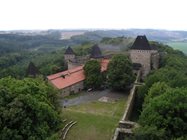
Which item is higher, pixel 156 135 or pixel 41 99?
pixel 41 99

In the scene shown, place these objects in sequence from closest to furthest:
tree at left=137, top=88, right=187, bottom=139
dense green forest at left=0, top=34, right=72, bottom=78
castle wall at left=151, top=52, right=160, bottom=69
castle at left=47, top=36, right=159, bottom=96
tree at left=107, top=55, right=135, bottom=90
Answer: tree at left=137, top=88, right=187, bottom=139 → tree at left=107, top=55, right=135, bottom=90 → castle at left=47, top=36, right=159, bottom=96 → castle wall at left=151, top=52, right=160, bottom=69 → dense green forest at left=0, top=34, right=72, bottom=78

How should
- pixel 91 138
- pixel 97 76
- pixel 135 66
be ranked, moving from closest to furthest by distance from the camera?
pixel 91 138 → pixel 97 76 → pixel 135 66

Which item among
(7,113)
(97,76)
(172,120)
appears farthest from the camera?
(97,76)

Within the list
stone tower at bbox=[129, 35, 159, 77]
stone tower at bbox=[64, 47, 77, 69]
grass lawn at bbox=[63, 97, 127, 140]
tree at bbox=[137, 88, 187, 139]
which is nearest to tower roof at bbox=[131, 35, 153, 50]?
stone tower at bbox=[129, 35, 159, 77]

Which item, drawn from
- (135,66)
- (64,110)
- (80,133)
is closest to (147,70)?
(135,66)

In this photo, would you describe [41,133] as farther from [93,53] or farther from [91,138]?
[93,53]

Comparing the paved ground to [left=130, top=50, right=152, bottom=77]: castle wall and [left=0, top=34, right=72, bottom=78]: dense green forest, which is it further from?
[left=0, top=34, right=72, bottom=78]: dense green forest

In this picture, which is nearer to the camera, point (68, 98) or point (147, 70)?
point (68, 98)
